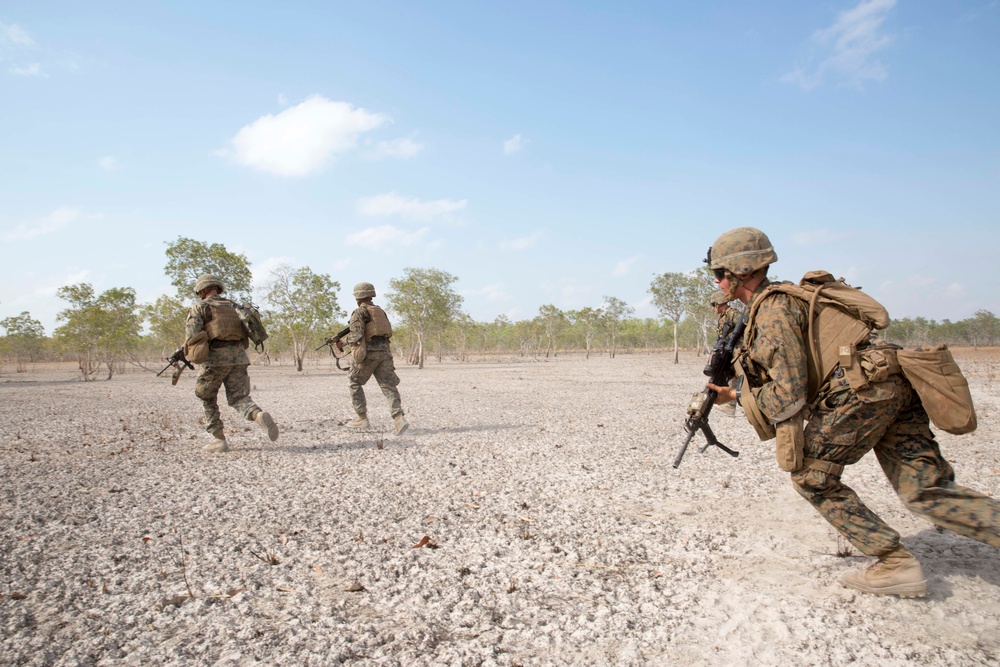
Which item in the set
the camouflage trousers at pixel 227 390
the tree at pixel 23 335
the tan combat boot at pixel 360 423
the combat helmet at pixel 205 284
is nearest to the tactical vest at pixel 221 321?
the combat helmet at pixel 205 284

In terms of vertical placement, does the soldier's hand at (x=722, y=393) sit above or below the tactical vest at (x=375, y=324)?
below

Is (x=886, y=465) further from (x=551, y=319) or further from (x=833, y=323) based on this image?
(x=551, y=319)

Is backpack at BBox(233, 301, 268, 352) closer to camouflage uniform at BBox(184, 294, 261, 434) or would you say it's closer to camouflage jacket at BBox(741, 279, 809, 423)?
camouflage uniform at BBox(184, 294, 261, 434)

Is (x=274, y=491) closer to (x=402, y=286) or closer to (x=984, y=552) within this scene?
(x=984, y=552)

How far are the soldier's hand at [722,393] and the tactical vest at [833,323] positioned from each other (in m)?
0.45

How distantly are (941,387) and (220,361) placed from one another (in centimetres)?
685

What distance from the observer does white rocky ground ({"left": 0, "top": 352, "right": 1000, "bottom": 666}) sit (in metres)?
2.27

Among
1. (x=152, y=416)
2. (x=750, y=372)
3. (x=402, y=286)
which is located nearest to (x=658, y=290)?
(x=402, y=286)

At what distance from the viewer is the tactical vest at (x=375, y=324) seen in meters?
7.62

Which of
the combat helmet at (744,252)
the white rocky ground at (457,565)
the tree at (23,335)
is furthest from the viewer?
the tree at (23,335)

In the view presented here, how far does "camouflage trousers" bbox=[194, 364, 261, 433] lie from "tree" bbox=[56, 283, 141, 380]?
23.2 meters

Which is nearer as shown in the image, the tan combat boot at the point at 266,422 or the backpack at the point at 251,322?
the tan combat boot at the point at 266,422

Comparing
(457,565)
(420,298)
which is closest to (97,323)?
(420,298)

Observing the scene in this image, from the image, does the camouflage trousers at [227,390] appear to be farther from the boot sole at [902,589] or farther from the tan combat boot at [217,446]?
the boot sole at [902,589]
